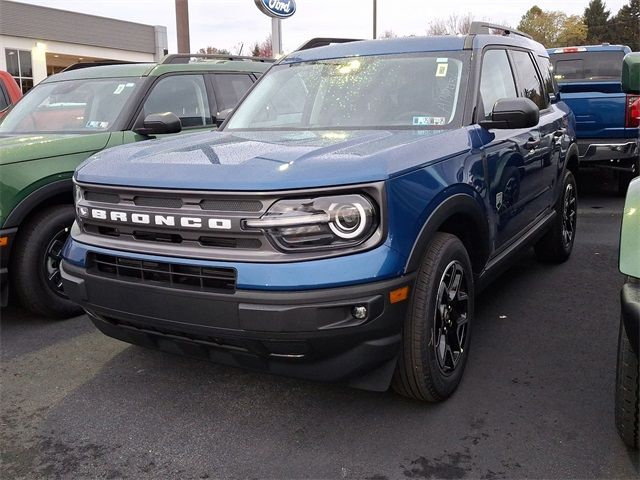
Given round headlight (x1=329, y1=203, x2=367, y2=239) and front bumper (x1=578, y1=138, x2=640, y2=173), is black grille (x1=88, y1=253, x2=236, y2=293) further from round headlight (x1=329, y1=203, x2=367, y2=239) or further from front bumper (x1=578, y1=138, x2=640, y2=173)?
front bumper (x1=578, y1=138, x2=640, y2=173)

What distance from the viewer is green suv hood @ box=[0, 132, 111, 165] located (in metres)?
4.18

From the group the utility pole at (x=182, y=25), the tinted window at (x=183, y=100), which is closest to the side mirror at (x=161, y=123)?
the tinted window at (x=183, y=100)

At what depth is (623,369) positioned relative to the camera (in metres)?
2.47

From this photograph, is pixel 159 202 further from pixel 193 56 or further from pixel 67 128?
pixel 193 56

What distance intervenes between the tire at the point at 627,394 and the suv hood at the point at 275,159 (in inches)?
45.3

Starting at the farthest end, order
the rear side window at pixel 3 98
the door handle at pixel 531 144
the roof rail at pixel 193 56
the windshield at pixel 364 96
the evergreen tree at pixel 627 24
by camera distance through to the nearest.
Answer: the evergreen tree at pixel 627 24 → the rear side window at pixel 3 98 → the roof rail at pixel 193 56 → the door handle at pixel 531 144 → the windshield at pixel 364 96

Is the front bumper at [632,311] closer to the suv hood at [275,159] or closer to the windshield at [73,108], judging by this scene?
the suv hood at [275,159]

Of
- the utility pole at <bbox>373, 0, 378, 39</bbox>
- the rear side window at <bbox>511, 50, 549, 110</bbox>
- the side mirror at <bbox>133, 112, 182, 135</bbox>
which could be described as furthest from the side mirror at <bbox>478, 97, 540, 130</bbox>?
the utility pole at <bbox>373, 0, 378, 39</bbox>

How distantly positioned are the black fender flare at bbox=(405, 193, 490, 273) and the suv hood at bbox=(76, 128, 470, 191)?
236 millimetres

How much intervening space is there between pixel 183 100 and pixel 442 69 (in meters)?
2.82

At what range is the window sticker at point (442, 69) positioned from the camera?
12.0 ft

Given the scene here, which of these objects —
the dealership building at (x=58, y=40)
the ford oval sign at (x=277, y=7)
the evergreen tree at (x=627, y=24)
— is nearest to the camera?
the ford oval sign at (x=277, y=7)

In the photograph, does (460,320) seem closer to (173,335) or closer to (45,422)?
(173,335)

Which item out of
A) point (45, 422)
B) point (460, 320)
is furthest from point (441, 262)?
point (45, 422)
